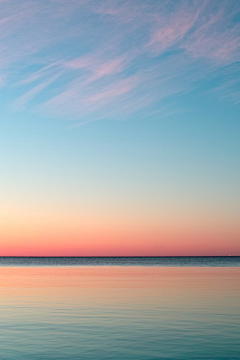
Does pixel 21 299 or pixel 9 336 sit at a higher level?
pixel 21 299

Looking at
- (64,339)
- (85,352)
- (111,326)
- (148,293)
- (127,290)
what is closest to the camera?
(85,352)

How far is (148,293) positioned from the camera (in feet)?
142

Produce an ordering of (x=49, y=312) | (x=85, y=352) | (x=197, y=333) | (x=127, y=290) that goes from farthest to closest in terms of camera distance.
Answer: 1. (x=127, y=290)
2. (x=49, y=312)
3. (x=197, y=333)
4. (x=85, y=352)

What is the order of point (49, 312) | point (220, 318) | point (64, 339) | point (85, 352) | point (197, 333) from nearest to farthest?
point (85, 352), point (64, 339), point (197, 333), point (220, 318), point (49, 312)

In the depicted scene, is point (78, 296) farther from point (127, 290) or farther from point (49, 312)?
point (49, 312)

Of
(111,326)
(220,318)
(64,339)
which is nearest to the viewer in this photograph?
(64,339)

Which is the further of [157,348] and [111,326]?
[111,326]

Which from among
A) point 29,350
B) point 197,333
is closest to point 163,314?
point 197,333

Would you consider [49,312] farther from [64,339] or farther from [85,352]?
[85,352]

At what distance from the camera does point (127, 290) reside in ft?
152

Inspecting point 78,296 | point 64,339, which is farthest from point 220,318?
point 78,296

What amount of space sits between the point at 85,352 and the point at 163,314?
38.2ft

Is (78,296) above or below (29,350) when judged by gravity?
above

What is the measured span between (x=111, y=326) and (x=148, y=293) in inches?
699
